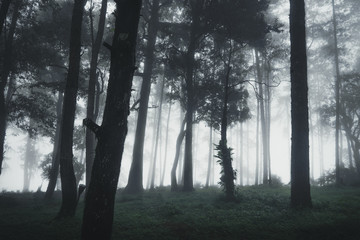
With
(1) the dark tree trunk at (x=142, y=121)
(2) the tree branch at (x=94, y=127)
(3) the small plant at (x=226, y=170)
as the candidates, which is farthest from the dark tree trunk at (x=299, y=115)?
(1) the dark tree trunk at (x=142, y=121)

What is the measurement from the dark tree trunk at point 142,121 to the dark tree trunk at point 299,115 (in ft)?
33.8

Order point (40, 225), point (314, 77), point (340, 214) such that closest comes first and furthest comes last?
1. point (40, 225)
2. point (340, 214)
3. point (314, 77)

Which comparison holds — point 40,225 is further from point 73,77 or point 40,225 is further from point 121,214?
point 73,77

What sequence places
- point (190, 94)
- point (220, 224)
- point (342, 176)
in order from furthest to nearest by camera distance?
point (342, 176), point (190, 94), point (220, 224)

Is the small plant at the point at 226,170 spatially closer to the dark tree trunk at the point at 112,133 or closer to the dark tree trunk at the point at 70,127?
the dark tree trunk at the point at 70,127

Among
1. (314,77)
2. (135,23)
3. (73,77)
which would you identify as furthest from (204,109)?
(314,77)

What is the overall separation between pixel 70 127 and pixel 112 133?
5475mm

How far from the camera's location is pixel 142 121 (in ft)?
59.3

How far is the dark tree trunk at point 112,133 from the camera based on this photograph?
3744 mm

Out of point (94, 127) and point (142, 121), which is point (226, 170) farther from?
point (94, 127)

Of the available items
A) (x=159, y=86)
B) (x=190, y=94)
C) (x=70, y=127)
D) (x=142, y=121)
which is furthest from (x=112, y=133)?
(x=159, y=86)

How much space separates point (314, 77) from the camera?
32.5 m

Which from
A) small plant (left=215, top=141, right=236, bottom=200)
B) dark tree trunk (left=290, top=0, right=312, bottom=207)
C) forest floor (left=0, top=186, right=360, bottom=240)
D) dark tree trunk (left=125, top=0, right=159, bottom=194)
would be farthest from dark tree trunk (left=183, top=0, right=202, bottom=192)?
dark tree trunk (left=290, top=0, right=312, bottom=207)

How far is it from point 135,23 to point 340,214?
26.6 feet
